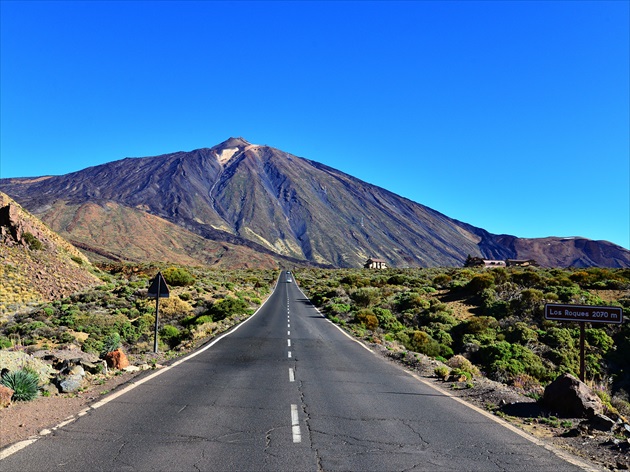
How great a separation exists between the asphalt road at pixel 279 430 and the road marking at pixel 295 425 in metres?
0.02

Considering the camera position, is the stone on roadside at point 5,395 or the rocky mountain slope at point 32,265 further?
the rocky mountain slope at point 32,265

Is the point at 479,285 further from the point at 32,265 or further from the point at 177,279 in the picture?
the point at 32,265

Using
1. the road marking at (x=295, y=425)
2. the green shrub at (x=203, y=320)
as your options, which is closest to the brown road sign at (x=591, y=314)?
the road marking at (x=295, y=425)

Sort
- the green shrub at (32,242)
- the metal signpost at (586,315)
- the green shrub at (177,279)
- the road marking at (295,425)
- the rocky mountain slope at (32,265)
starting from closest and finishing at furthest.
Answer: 1. the road marking at (295,425)
2. the metal signpost at (586,315)
3. the rocky mountain slope at (32,265)
4. the green shrub at (32,242)
5. the green shrub at (177,279)

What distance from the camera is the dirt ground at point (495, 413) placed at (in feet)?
19.6

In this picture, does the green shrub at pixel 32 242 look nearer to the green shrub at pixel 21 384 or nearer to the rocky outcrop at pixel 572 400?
the green shrub at pixel 21 384

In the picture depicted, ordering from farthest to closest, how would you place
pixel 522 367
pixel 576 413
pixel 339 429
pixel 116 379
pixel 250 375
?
pixel 522 367
pixel 250 375
pixel 116 379
pixel 576 413
pixel 339 429

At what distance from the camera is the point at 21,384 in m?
7.93

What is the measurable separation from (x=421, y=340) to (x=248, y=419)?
14393 millimetres

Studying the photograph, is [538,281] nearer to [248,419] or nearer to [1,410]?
[248,419]

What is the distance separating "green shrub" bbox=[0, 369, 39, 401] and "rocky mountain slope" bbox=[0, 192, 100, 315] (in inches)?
922

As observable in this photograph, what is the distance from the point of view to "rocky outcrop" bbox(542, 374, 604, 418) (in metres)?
8.03

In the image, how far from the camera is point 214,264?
126 meters

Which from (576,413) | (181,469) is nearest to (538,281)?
(576,413)
